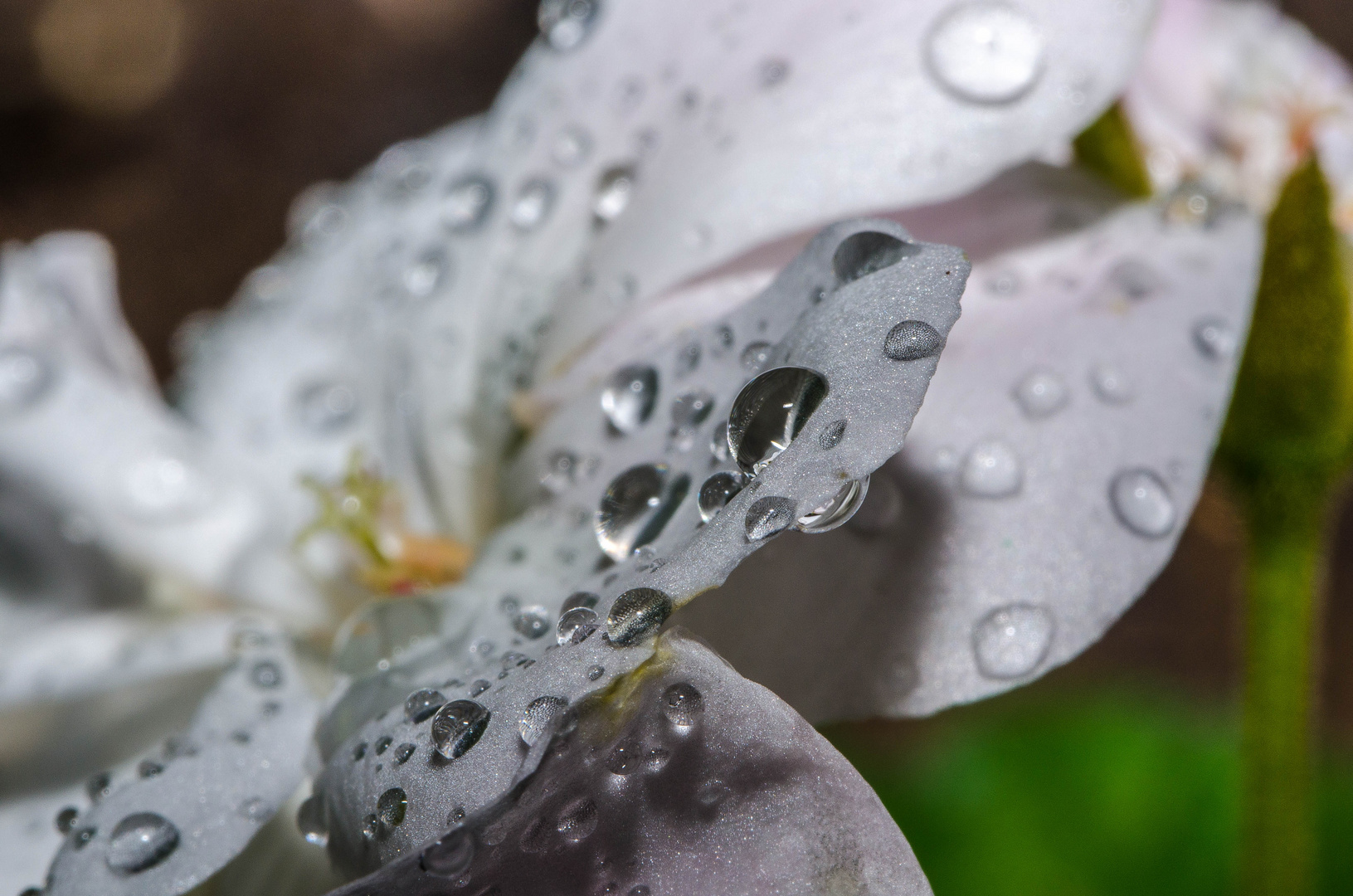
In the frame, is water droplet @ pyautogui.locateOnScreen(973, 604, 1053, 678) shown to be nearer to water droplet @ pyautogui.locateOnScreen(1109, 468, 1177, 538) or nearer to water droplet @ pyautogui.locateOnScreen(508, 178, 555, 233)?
water droplet @ pyautogui.locateOnScreen(1109, 468, 1177, 538)

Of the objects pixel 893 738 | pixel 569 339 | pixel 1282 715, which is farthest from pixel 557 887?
pixel 893 738

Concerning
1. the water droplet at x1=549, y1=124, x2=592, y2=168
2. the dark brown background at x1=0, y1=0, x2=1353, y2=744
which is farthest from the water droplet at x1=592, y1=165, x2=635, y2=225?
the dark brown background at x1=0, y1=0, x2=1353, y2=744

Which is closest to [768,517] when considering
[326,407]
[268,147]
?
[326,407]

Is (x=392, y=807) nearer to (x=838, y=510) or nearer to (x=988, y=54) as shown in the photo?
(x=838, y=510)

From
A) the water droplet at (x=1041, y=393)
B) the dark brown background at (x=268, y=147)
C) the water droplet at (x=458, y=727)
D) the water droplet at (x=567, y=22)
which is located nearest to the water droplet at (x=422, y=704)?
the water droplet at (x=458, y=727)

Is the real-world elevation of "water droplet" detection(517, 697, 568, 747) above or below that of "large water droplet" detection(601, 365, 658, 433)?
below

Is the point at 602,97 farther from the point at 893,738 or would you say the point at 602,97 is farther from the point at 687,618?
the point at 893,738
